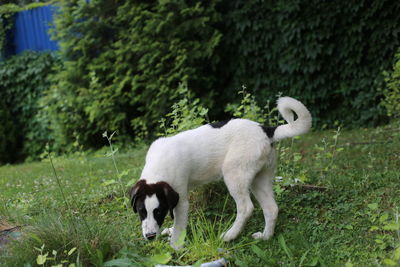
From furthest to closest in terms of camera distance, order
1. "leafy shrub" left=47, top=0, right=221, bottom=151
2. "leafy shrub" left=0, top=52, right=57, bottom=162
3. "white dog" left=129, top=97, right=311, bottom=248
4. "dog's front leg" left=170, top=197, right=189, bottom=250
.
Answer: "leafy shrub" left=0, top=52, right=57, bottom=162 → "leafy shrub" left=47, top=0, right=221, bottom=151 → "dog's front leg" left=170, top=197, right=189, bottom=250 → "white dog" left=129, top=97, right=311, bottom=248

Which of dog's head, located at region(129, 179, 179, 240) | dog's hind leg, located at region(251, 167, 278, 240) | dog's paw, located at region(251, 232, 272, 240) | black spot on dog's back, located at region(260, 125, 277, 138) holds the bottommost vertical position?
dog's paw, located at region(251, 232, 272, 240)

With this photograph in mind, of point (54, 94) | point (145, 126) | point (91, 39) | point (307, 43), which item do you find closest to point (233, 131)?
point (307, 43)

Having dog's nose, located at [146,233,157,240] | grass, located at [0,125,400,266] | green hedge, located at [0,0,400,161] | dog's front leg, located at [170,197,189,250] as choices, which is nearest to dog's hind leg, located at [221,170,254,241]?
grass, located at [0,125,400,266]

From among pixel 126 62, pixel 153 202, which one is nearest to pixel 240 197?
pixel 153 202

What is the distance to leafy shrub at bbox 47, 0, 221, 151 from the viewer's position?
9062mm

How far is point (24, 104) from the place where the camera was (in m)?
12.3

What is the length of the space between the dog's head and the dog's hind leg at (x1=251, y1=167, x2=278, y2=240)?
0.81 meters

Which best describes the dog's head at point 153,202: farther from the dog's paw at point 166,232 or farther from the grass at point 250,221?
the dog's paw at point 166,232

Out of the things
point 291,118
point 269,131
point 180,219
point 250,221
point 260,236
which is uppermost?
point 291,118

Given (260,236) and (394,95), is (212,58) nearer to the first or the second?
(394,95)

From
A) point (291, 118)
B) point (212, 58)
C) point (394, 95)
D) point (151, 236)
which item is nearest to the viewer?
point (151, 236)

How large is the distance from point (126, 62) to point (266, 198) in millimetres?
6622

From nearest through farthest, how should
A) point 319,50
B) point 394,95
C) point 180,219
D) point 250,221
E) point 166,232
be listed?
point 180,219 → point 166,232 → point 250,221 → point 394,95 → point 319,50

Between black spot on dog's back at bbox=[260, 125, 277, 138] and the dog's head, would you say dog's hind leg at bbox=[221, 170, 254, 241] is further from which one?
the dog's head
